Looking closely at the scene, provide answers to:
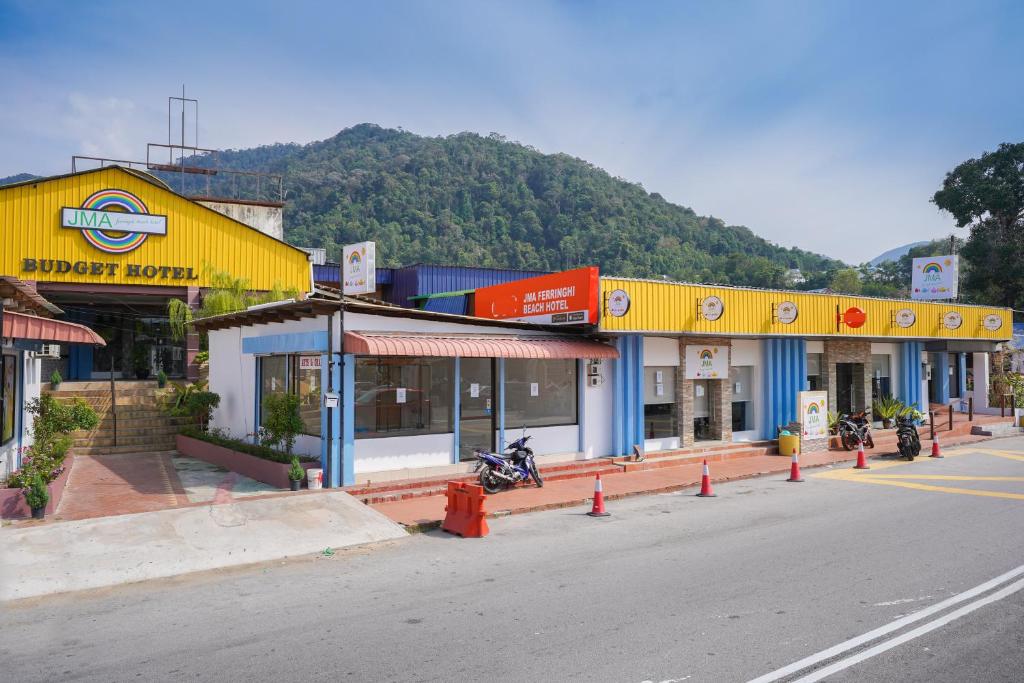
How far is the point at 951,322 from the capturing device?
26016mm

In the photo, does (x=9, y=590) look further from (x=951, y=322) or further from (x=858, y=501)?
(x=951, y=322)

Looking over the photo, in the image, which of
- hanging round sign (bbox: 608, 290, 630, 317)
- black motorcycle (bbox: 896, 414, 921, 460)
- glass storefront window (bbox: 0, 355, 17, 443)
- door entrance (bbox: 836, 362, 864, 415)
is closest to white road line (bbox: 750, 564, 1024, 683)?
hanging round sign (bbox: 608, 290, 630, 317)

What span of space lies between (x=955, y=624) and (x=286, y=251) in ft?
79.8

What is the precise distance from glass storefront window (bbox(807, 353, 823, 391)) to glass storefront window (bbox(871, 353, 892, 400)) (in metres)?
3.12

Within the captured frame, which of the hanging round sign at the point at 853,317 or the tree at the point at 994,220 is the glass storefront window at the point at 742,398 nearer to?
the hanging round sign at the point at 853,317

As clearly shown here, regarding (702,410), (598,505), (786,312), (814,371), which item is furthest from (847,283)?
(598,505)

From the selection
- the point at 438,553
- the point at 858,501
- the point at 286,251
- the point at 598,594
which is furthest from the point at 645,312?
the point at 286,251

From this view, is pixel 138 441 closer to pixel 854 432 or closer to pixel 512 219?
pixel 854 432

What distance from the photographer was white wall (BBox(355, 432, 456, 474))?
14.3 m

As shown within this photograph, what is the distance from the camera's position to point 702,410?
67.4 ft

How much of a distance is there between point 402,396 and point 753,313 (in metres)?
10.4

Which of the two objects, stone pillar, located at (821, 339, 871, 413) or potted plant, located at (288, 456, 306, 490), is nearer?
potted plant, located at (288, 456, 306, 490)

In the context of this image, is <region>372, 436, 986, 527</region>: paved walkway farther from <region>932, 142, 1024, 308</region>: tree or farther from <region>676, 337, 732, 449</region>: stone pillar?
<region>932, 142, 1024, 308</region>: tree

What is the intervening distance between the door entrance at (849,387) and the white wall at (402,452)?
15440 millimetres
